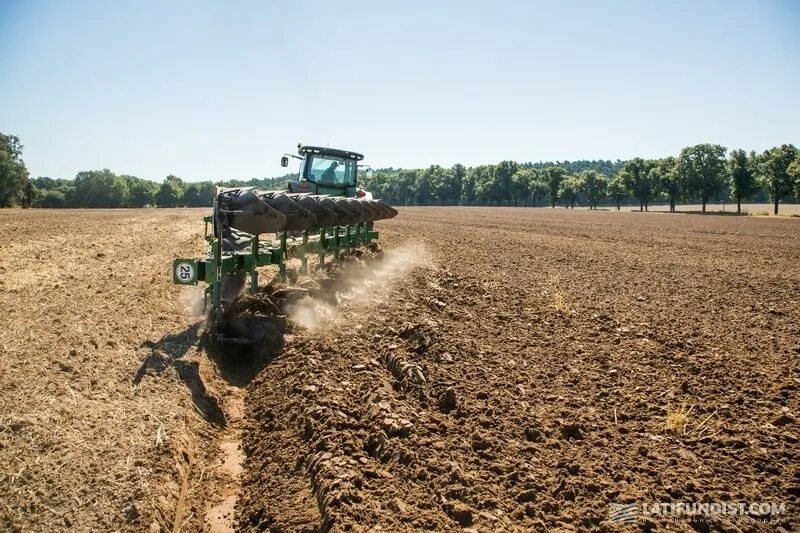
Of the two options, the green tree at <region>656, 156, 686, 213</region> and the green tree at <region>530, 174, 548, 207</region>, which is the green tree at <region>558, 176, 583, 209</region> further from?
the green tree at <region>656, 156, 686, 213</region>

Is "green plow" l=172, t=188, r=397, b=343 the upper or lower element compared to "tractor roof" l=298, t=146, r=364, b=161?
lower

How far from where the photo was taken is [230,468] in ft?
12.9

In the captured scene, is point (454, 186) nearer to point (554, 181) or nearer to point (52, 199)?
point (554, 181)

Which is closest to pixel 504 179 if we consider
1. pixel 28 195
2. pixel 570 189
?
pixel 570 189

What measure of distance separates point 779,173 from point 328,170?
190 feet

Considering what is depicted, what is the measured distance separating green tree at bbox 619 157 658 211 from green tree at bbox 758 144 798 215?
23.1 metres

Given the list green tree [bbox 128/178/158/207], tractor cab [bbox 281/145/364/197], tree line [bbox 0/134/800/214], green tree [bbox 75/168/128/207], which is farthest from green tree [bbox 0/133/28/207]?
tractor cab [bbox 281/145/364/197]

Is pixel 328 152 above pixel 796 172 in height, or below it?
below

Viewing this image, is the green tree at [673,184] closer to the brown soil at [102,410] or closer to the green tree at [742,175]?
the green tree at [742,175]

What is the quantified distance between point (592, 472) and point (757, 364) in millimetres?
3149

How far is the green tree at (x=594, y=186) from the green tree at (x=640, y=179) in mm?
6924

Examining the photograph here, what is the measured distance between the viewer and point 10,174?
5234 cm

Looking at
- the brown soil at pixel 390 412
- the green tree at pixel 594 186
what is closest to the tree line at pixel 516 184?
the green tree at pixel 594 186

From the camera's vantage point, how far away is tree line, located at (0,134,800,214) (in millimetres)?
55594
